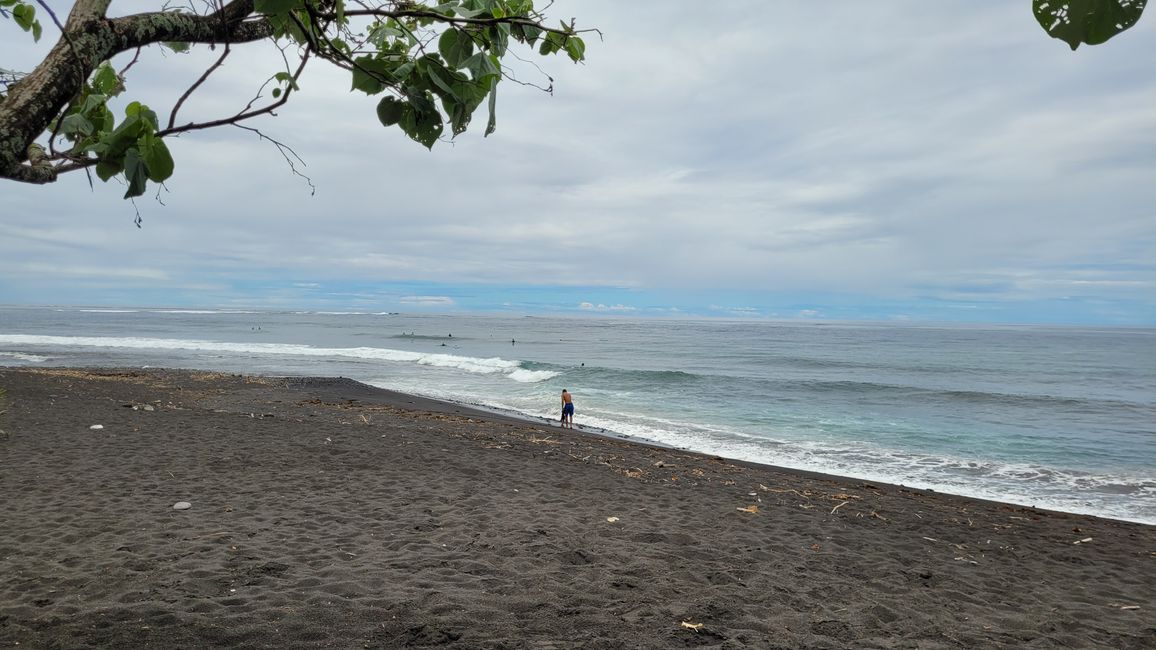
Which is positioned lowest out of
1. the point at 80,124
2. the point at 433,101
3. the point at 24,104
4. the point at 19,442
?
the point at 19,442

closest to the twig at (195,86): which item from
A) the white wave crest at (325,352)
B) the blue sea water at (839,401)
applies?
the blue sea water at (839,401)

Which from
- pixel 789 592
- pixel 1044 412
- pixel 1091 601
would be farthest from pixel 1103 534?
pixel 1044 412

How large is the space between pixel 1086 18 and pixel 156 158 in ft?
3.59

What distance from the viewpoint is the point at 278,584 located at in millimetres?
4391

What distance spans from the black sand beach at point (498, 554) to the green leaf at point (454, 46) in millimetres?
3457

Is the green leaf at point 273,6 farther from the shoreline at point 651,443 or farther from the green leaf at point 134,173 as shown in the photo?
the shoreline at point 651,443

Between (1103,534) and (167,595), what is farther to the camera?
(1103,534)

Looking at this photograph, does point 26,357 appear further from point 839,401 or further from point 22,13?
point 22,13

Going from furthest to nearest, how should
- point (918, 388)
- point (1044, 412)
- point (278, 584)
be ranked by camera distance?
point (918, 388) < point (1044, 412) < point (278, 584)

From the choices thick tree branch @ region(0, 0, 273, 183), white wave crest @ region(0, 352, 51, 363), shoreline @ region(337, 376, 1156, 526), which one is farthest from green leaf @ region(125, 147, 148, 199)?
white wave crest @ region(0, 352, 51, 363)

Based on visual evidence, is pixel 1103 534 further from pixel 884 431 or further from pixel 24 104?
pixel 24 104

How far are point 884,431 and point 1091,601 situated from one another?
1278 cm

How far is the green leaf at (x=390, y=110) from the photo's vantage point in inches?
49.1

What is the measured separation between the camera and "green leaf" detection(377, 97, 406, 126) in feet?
4.09
